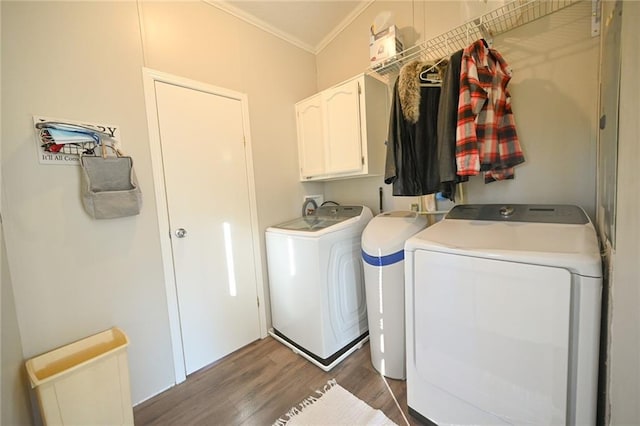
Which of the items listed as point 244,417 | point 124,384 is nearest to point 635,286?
point 244,417

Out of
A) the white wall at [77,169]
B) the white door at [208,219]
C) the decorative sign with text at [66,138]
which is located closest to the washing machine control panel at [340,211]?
the white door at [208,219]

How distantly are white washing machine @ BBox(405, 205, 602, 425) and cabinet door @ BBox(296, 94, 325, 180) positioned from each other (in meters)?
1.31

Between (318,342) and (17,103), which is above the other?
(17,103)

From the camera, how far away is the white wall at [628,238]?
62cm

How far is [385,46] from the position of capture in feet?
5.78

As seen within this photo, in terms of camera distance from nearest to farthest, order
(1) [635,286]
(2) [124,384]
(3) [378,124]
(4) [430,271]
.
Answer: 1. (1) [635,286]
2. (4) [430,271]
3. (2) [124,384]
4. (3) [378,124]

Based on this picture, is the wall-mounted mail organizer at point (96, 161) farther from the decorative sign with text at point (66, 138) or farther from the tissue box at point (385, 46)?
the tissue box at point (385, 46)

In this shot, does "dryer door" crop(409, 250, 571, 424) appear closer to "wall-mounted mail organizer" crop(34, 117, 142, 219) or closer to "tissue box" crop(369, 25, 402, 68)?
"tissue box" crop(369, 25, 402, 68)

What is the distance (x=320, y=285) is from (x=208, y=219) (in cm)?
99

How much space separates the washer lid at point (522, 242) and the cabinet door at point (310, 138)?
1275 millimetres

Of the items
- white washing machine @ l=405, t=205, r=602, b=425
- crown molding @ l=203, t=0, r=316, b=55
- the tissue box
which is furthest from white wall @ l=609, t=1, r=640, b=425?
crown molding @ l=203, t=0, r=316, b=55

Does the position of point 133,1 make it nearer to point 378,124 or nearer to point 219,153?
point 219,153

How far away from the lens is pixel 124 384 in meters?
1.29

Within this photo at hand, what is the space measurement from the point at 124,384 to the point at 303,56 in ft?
9.61
